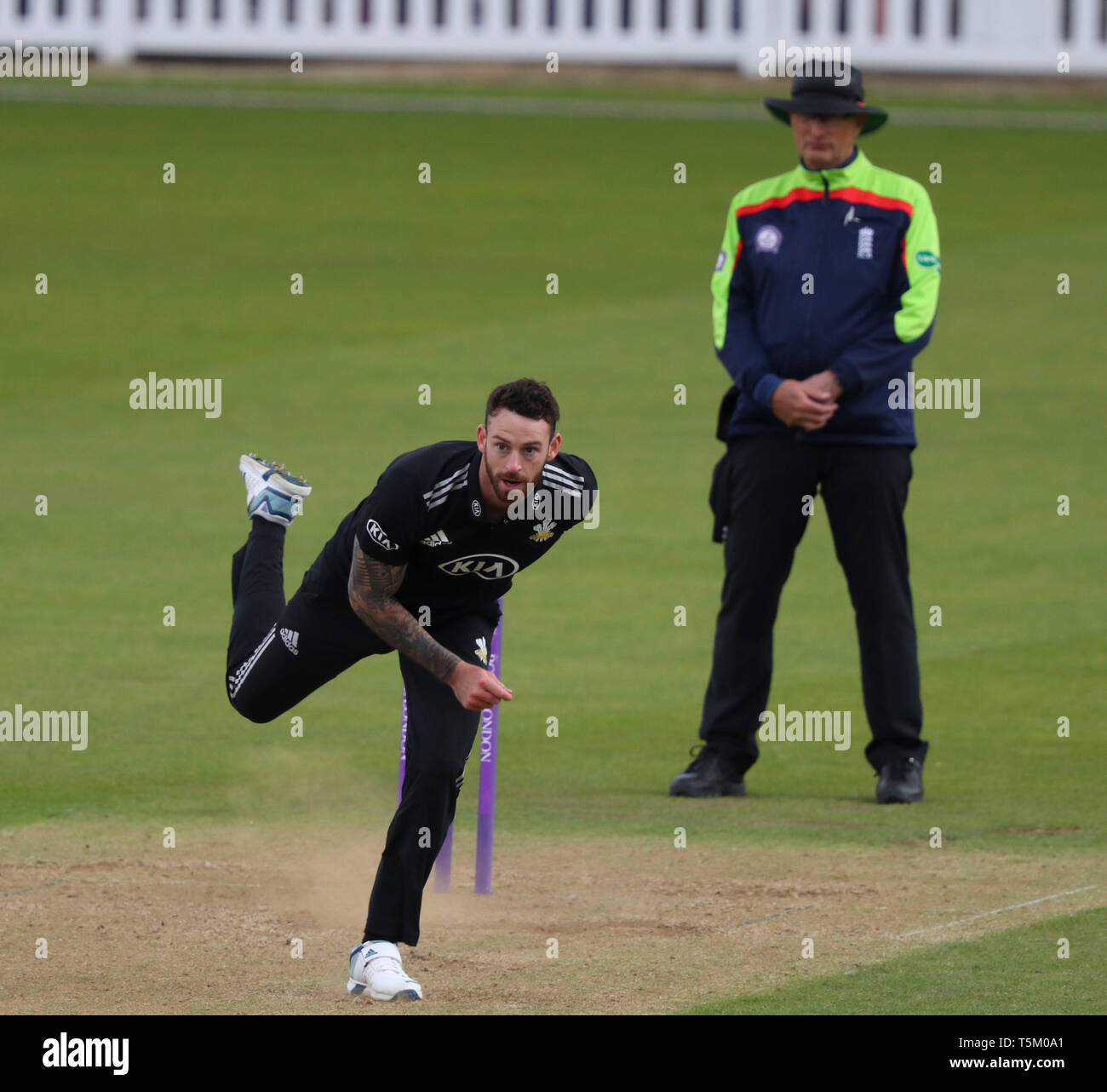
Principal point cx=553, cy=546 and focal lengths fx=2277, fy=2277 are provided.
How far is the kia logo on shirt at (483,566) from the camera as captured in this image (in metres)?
7.13

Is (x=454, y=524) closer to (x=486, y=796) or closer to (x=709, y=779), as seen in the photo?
(x=486, y=796)

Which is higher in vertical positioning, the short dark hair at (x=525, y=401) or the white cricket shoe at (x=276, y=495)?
the short dark hair at (x=525, y=401)

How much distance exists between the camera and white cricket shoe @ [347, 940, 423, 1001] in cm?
673

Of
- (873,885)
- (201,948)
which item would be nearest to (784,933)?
(873,885)

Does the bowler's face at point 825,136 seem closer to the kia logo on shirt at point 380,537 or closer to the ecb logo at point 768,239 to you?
the ecb logo at point 768,239

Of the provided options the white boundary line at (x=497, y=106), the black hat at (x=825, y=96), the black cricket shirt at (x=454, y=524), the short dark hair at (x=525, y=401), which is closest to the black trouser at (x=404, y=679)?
the black cricket shirt at (x=454, y=524)

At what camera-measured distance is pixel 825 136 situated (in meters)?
9.59

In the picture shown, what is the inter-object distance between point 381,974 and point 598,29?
90.1ft

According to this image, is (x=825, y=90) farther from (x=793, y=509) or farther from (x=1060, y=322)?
(x=1060, y=322)

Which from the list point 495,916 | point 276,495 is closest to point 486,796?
point 495,916
